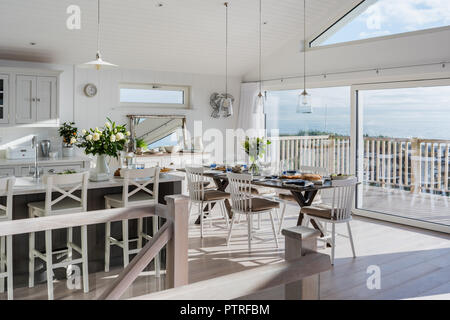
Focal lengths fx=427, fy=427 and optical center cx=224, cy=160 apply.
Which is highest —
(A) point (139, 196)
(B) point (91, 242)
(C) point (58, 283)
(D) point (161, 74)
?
(D) point (161, 74)

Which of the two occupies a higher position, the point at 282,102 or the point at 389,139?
the point at 282,102

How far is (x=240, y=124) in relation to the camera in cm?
834

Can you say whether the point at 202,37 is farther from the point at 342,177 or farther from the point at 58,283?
the point at 58,283

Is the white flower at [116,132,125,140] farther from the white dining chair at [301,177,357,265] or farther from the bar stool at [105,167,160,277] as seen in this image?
the white dining chair at [301,177,357,265]

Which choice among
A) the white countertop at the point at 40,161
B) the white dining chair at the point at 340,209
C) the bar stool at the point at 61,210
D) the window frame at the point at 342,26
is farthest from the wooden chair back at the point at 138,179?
the window frame at the point at 342,26

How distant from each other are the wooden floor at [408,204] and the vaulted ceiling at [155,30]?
278 cm

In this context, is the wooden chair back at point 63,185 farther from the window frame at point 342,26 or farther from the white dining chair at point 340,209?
the window frame at point 342,26

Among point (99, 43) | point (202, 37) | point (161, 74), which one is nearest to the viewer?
point (99, 43)

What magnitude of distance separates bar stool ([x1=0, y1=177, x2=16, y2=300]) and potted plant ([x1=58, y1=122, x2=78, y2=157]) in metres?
3.05

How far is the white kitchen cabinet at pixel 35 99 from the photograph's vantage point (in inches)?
231

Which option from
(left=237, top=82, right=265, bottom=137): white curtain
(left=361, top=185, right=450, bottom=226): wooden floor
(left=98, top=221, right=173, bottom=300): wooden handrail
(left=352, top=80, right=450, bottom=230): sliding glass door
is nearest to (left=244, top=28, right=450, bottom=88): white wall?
(left=352, top=80, right=450, bottom=230): sliding glass door

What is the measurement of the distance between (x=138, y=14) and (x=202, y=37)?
1293 mm

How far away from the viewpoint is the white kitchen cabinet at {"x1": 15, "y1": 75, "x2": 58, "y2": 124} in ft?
19.3
